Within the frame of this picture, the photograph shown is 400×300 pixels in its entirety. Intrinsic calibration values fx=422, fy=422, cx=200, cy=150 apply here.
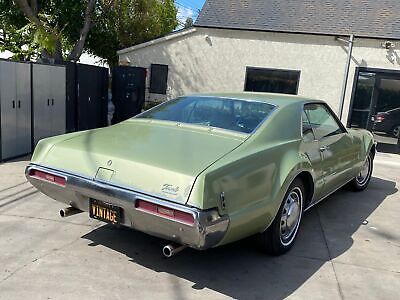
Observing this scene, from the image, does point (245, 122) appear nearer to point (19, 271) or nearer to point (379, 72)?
point (19, 271)

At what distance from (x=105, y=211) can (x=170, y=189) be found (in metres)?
0.69

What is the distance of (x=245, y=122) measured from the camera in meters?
4.02

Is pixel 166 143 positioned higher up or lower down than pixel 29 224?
higher up

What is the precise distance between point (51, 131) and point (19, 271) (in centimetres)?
575

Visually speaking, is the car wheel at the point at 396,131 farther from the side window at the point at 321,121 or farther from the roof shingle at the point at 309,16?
the side window at the point at 321,121

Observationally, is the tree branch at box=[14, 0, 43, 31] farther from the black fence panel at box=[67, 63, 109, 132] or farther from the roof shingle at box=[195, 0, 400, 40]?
the roof shingle at box=[195, 0, 400, 40]

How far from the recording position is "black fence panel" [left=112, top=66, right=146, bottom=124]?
1155cm

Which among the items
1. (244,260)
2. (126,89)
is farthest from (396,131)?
(244,260)

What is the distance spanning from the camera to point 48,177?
360 centimetres

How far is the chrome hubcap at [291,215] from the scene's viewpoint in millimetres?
3994

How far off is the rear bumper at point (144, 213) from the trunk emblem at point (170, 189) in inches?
2.8

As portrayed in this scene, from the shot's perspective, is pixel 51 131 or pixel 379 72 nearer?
pixel 51 131

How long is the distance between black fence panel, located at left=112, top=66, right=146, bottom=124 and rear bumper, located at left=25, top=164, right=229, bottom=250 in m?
8.17

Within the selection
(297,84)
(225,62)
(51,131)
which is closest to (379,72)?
(297,84)
